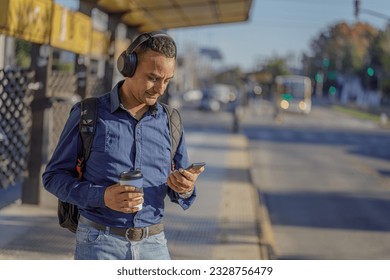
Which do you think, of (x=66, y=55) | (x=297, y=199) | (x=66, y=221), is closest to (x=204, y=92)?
(x=66, y=55)

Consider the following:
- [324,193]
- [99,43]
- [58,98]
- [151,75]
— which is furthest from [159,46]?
A: [324,193]

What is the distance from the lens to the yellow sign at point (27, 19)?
6660 mm

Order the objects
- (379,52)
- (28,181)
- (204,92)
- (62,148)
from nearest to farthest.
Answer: (62,148) < (28,181) < (379,52) < (204,92)

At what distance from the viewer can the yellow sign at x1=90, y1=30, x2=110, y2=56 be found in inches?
417

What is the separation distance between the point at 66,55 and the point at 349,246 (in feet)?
74.3

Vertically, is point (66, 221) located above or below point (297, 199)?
above

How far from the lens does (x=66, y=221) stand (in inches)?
144

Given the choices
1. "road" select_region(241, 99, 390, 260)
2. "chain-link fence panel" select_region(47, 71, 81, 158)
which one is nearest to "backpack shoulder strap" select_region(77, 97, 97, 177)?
"chain-link fence panel" select_region(47, 71, 81, 158)

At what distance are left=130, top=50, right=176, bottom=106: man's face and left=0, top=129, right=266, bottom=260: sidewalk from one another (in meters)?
3.25

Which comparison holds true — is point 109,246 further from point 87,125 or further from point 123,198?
point 87,125

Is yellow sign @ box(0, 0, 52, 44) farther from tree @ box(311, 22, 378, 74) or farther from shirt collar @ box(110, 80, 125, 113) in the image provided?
tree @ box(311, 22, 378, 74)

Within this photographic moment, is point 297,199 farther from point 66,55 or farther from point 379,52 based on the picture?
point 379,52

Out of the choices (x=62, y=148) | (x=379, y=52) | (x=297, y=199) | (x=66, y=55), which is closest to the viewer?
(x=62, y=148)

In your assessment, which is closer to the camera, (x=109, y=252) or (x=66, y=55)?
(x=109, y=252)
